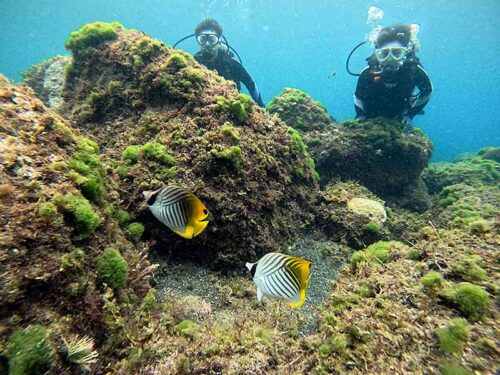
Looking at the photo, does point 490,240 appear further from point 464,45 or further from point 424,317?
point 464,45

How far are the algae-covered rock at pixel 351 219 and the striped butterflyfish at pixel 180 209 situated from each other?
452 centimetres

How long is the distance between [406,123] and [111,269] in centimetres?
1184

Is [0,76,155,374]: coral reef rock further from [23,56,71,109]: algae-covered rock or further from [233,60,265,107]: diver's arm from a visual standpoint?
[233,60,265,107]: diver's arm

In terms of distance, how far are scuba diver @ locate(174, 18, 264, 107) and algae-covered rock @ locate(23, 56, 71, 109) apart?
197 inches

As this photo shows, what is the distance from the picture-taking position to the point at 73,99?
6602mm

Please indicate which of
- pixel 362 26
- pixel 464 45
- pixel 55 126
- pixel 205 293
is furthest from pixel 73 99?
pixel 362 26

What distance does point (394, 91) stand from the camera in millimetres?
10633

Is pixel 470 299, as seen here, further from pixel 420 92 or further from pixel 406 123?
pixel 420 92

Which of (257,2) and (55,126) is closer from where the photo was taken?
(55,126)

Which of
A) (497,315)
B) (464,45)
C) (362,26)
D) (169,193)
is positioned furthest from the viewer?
(362,26)

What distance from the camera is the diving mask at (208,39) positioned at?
12070 mm

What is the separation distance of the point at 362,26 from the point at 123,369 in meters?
136

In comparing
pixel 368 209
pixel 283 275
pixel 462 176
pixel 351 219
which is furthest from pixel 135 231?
pixel 462 176

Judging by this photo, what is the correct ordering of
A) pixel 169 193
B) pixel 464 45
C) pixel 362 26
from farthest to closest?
pixel 362 26 → pixel 464 45 → pixel 169 193
